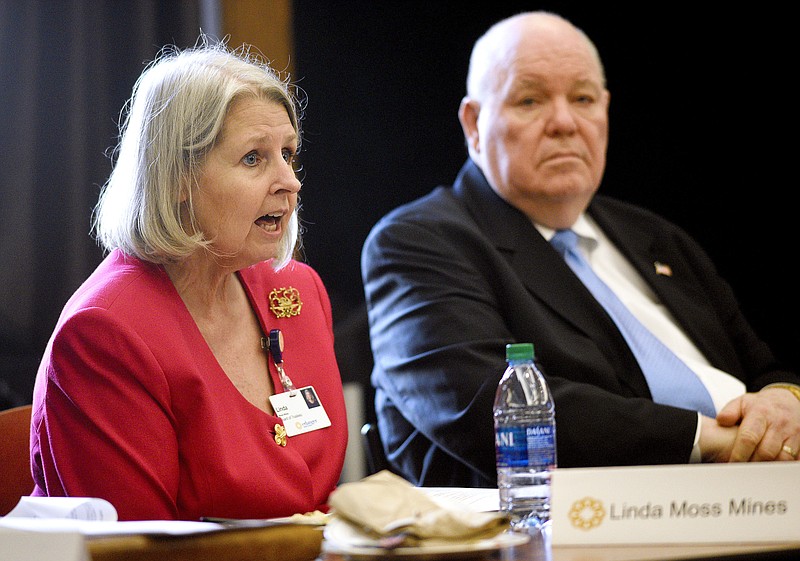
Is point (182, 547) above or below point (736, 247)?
above

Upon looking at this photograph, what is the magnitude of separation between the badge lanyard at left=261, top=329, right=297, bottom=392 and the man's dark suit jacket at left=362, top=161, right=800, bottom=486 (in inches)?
18.0

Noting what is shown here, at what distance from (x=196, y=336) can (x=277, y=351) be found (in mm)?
208

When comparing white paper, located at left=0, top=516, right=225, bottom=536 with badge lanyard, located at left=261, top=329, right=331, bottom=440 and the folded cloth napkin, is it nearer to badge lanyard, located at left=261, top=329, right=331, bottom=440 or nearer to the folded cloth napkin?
the folded cloth napkin

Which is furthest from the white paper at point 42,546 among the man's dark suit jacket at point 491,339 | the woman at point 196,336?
the man's dark suit jacket at point 491,339

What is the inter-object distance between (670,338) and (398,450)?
816 millimetres

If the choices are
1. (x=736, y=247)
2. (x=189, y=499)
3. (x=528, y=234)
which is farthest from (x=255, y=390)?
(x=736, y=247)

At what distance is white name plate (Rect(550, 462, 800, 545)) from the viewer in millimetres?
1135

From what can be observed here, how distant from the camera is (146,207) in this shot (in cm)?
173

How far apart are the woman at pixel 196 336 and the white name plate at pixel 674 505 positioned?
0.66 metres

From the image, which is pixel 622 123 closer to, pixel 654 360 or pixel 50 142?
pixel 654 360

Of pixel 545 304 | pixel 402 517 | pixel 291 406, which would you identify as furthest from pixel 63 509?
pixel 545 304

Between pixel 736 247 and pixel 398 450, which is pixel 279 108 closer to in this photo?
pixel 398 450

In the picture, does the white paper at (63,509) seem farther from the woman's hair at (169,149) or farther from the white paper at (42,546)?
the woman's hair at (169,149)

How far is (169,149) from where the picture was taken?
1.74 metres
